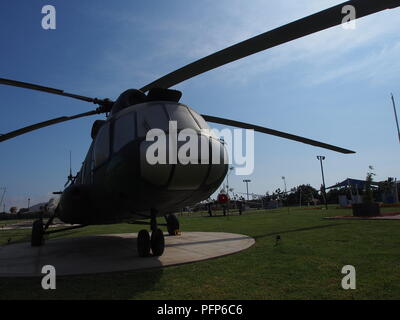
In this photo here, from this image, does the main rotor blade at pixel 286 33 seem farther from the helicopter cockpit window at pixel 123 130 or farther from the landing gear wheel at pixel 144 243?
the landing gear wheel at pixel 144 243

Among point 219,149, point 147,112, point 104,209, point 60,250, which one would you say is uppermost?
point 147,112

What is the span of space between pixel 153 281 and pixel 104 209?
7.90 feet

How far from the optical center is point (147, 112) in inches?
202

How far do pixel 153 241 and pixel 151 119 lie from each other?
2.30m

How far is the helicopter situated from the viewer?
3912 mm

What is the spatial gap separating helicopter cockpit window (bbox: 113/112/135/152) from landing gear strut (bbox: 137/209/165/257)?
4.35 feet

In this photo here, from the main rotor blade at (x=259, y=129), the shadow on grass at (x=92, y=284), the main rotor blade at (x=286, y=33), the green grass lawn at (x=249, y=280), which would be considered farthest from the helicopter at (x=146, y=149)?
the main rotor blade at (x=259, y=129)

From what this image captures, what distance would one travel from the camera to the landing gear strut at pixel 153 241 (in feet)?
18.1

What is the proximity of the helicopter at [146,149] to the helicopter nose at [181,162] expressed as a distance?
2 cm

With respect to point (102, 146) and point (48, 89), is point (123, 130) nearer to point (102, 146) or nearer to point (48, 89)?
point (102, 146)
